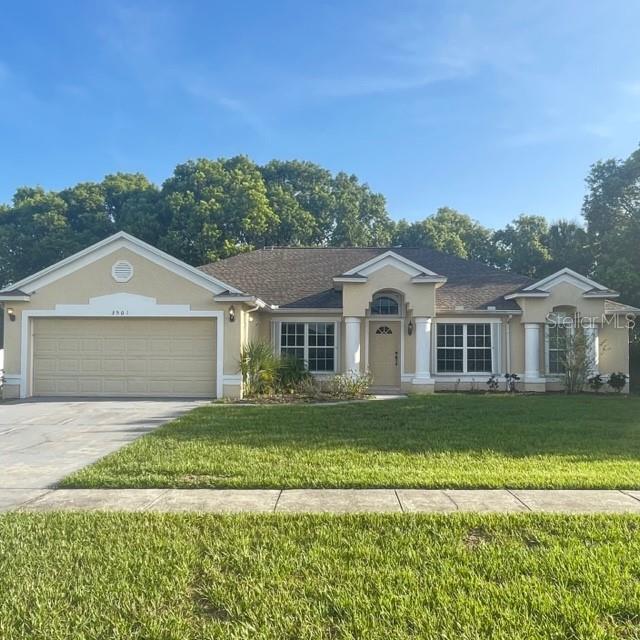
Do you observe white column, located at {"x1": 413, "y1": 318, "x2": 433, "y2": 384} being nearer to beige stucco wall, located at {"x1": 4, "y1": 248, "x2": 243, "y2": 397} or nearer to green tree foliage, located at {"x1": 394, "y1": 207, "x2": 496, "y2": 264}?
beige stucco wall, located at {"x1": 4, "y1": 248, "x2": 243, "y2": 397}

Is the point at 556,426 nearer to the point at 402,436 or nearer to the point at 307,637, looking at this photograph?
the point at 402,436

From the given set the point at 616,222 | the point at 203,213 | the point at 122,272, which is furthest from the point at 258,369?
the point at 616,222

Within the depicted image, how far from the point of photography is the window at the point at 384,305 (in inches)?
703

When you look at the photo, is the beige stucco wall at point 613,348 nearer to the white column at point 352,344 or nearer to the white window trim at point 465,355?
the white window trim at point 465,355

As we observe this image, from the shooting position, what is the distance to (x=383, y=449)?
794 cm

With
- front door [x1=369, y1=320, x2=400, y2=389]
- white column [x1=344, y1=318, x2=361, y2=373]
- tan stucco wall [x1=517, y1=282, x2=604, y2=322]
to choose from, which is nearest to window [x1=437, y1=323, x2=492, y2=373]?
tan stucco wall [x1=517, y1=282, x2=604, y2=322]

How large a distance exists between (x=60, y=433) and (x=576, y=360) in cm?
1495

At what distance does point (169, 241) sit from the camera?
31266 millimetres

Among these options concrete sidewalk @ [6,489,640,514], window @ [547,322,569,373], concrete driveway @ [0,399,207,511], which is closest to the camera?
concrete sidewalk @ [6,489,640,514]

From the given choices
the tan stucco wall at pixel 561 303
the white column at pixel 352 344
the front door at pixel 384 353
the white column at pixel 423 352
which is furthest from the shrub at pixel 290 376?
the tan stucco wall at pixel 561 303

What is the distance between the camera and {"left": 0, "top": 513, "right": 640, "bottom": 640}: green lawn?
310cm

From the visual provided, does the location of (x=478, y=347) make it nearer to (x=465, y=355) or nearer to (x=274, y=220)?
(x=465, y=355)

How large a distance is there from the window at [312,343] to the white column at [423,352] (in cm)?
282

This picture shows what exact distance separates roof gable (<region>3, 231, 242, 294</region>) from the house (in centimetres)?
3
